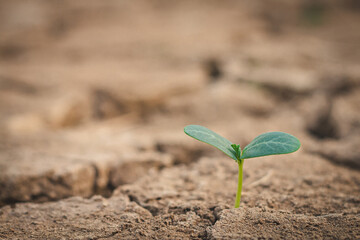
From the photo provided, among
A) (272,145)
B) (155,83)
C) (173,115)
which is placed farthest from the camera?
(155,83)

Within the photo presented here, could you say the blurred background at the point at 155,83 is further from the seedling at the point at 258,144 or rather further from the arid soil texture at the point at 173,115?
the seedling at the point at 258,144

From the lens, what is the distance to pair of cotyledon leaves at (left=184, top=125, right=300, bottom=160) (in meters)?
0.76

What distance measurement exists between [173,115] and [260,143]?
155 cm

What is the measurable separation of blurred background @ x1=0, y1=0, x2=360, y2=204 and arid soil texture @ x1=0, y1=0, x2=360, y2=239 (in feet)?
0.04

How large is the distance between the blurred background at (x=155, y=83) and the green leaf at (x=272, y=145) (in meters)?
0.77

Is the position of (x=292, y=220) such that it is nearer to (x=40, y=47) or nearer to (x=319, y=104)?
(x=319, y=104)

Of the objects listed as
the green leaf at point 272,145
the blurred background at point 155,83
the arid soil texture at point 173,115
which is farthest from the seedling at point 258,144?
the blurred background at point 155,83

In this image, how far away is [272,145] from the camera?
0.78m

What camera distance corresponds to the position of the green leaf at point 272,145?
29.6 inches

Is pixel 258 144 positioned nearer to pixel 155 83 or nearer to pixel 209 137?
pixel 209 137

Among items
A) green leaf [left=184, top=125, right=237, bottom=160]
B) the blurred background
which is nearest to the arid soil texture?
the blurred background

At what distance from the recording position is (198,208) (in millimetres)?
989

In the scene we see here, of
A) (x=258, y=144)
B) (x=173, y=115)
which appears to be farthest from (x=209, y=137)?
(x=173, y=115)

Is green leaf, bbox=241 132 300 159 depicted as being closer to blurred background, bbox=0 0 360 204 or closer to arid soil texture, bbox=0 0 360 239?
arid soil texture, bbox=0 0 360 239
